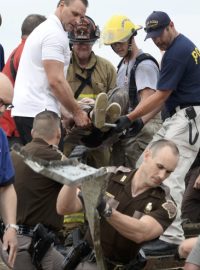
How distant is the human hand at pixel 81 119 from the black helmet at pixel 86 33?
43.9 inches

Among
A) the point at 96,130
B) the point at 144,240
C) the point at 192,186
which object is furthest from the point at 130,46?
the point at 144,240

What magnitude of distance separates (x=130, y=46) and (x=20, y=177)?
223 centimetres

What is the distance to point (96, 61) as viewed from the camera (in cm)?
816

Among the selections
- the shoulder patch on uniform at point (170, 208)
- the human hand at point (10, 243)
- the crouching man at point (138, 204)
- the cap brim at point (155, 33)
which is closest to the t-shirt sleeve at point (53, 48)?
the cap brim at point (155, 33)

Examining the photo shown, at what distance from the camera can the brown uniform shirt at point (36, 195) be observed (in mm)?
6090

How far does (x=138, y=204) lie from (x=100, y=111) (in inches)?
64.1

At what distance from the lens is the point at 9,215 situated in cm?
537

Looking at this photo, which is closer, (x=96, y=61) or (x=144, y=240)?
(x=144, y=240)

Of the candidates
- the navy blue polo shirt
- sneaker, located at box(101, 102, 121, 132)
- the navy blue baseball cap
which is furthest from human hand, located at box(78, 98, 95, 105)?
the navy blue baseball cap

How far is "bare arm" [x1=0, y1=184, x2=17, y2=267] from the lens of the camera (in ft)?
17.2

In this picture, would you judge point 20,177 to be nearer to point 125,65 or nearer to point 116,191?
point 116,191

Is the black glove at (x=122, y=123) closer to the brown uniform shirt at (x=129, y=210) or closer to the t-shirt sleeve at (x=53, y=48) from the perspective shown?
the t-shirt sleeve at (x=53, y=48)

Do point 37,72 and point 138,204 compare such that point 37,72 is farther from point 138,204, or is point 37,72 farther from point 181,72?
point 138,204

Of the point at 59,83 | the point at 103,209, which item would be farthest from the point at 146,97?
the point at 103,209
